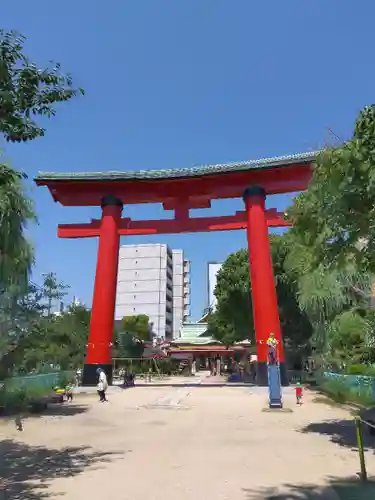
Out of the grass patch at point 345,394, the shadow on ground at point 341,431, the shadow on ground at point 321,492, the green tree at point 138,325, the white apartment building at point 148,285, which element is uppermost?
the white apartment building at point 148,285

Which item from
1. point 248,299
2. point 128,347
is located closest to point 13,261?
point 248,299

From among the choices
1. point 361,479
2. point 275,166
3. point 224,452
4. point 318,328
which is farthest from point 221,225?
point 361,479

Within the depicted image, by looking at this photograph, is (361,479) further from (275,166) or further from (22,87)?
(275,166)

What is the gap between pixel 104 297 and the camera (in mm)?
24500

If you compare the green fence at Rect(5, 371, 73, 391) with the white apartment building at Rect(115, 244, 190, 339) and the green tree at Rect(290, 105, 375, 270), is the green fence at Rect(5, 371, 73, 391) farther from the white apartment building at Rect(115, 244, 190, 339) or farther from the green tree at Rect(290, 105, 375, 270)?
the white apartment building at Rect(115, 244, 190, 339)

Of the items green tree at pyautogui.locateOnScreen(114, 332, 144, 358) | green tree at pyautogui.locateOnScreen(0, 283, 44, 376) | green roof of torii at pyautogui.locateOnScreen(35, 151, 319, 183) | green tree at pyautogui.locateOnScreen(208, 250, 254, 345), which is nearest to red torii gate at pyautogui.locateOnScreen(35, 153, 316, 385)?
green roof of torii at pyautogui.locateOnScreen(35, 151, 319, 183)

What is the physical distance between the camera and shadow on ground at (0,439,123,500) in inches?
237

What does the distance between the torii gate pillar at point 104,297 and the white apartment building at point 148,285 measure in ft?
193

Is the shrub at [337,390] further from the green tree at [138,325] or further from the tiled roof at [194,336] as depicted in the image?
the green tree at [138,325]

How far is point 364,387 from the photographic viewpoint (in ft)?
48.2

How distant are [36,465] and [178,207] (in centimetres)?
1953

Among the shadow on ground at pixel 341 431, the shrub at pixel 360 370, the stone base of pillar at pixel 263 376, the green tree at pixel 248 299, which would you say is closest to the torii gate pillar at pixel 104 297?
the stone base of pillar at pixel 263 376

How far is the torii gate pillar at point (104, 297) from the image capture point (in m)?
23.7

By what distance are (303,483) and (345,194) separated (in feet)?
13.0
